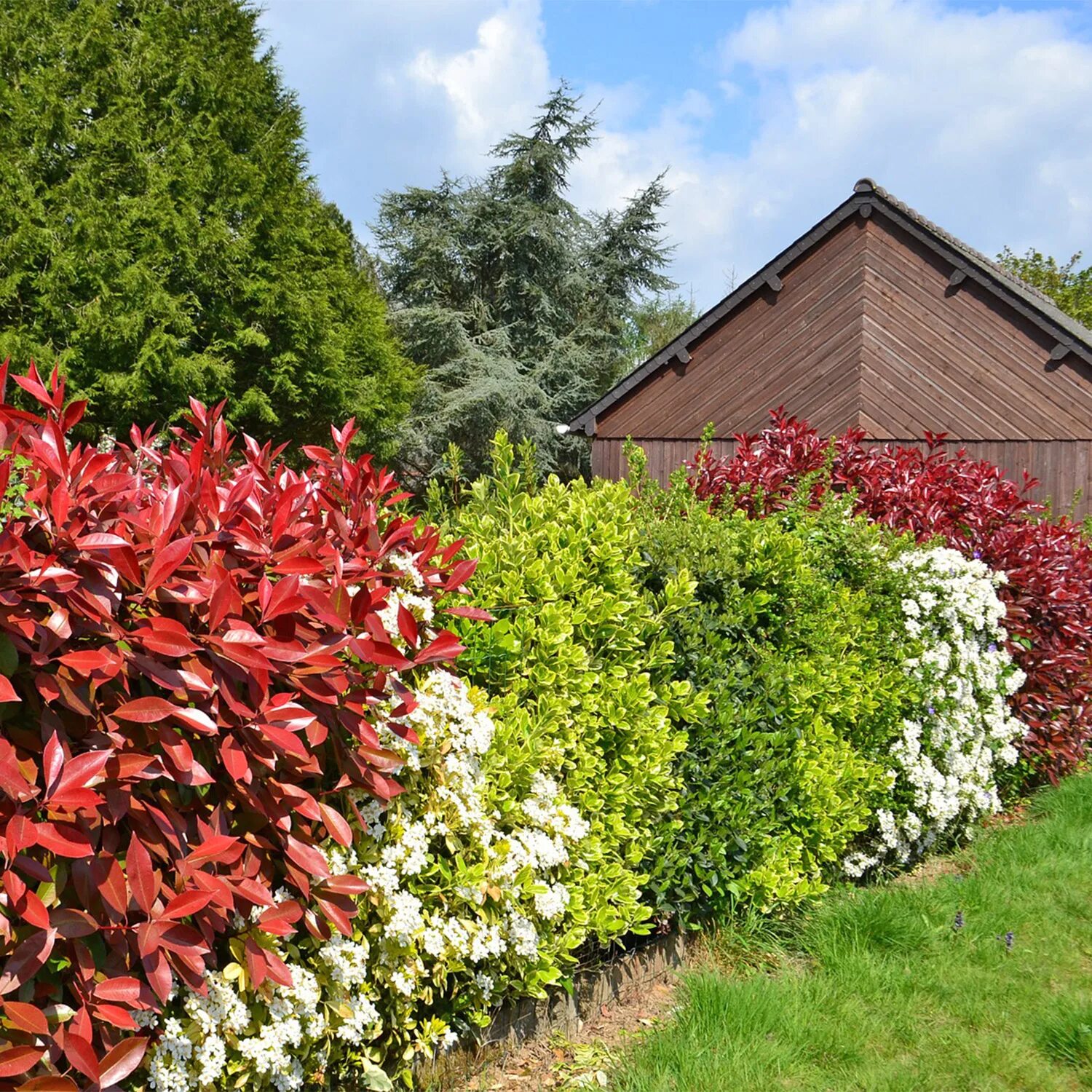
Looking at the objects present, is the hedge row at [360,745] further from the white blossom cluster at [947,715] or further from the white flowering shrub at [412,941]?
the white blossom cluster at [947,715]

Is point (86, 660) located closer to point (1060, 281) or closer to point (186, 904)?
point (186, 904)

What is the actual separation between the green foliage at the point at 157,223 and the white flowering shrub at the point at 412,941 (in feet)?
52.6

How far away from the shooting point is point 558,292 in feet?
102

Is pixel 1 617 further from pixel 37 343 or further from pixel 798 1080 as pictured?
pixel 37 343

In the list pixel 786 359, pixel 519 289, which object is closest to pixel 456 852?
pixel 786 359

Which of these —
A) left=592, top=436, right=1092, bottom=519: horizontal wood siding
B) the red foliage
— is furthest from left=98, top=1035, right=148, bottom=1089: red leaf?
left=592, top=436, right=1092, bottom=519: horizontal wood siding

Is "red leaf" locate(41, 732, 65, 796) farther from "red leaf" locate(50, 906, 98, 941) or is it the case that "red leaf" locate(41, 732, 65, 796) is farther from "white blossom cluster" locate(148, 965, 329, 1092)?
"white blossom cluster" locate(148, 965, 329, 1092)

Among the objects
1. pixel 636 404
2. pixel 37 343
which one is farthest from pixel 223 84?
pixel 636 404

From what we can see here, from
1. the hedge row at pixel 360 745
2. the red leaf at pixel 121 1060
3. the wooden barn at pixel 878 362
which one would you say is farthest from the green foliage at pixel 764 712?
the wooden barn at pixel 878 362

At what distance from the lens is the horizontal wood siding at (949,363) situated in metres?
15.1

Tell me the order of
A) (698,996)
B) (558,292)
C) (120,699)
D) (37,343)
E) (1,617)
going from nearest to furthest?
(1,617) → (120,699) → (698,996) → (37,343) → (558,292)

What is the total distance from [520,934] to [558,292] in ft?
98.4

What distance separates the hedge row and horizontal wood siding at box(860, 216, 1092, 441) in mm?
12954

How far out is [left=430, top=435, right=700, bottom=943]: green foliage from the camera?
2.83 meters
